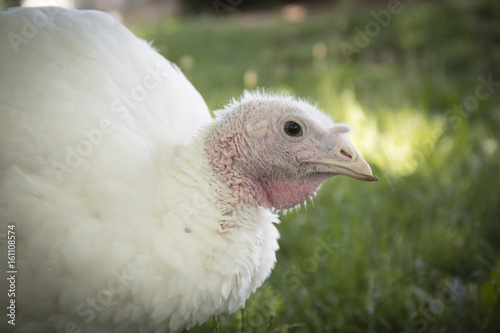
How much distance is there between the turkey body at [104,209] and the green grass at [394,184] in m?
0.61

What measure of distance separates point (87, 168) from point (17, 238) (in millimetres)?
373

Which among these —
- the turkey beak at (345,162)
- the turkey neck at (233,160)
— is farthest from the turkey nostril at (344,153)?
the turkey neck at (233,160)

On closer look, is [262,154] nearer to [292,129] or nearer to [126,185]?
[292,129]

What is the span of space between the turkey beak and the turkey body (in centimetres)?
38

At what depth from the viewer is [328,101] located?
489cm

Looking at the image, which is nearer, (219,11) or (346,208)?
(346,208)

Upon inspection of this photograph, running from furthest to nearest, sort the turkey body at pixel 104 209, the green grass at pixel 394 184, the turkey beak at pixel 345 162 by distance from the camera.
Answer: the green grass at pixel 394 184
the turkey beak at pixel 345 162
the turkey body at pixel 104 209

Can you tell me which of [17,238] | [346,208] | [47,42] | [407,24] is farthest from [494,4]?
[17,238]

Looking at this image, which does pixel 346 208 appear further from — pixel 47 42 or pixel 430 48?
pixel 430 48

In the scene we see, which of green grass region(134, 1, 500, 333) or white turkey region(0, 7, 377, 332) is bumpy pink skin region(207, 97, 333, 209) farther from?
green grass region(134, 1, 500, 333)

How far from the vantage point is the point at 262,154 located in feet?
6.52

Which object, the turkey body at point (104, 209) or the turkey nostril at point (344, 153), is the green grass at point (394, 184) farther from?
the turkey nostril at point (344, 153)

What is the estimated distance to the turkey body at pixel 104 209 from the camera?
178 centimetres

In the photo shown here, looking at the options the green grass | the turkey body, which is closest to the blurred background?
the green grass
